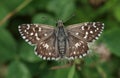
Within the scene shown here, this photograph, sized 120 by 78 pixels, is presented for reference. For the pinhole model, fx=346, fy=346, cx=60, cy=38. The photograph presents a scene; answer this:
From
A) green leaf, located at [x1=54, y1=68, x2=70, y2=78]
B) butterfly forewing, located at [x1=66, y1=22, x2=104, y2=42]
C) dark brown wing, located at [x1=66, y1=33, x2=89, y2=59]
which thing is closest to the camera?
dark brown wing, located at [x1=66, y1=33, x2=89, y2=59]

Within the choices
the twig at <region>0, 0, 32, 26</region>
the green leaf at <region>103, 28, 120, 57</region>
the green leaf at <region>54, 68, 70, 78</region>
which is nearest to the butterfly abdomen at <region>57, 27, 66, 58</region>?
the green leaf at <region>54, 68, 70, 78</region>

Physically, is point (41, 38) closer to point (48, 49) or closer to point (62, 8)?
point (48, 49)

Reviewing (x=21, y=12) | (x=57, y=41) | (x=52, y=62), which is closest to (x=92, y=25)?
(x=57, y=41)

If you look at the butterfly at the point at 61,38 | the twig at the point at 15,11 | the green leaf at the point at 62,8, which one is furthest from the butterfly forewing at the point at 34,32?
the twig at the point at 15,11

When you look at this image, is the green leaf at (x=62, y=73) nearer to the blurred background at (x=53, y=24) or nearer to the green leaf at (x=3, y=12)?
the blurred background at (x=53, y=24)

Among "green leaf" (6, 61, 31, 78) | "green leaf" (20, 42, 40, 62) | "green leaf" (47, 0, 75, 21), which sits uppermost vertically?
"green leaf" (47, 0, 75, 21)

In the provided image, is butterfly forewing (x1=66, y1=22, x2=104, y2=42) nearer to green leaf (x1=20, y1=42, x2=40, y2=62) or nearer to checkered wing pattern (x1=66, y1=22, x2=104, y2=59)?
checkered wing pattern (x1=66, y1=22, x2=104, y2=59)

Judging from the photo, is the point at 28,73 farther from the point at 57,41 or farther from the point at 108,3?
the point at 108,3

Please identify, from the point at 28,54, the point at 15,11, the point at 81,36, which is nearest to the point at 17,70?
the point at 28,54

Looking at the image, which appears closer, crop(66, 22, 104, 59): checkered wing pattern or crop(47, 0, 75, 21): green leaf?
crop(66, 22, 104, 59): checkered wing pattern
